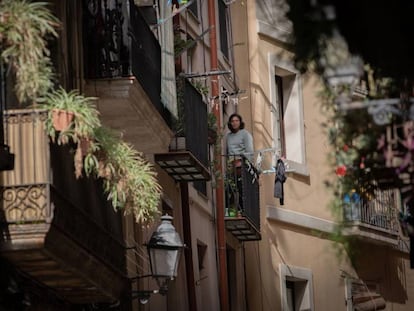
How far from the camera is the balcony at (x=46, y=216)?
15195mm

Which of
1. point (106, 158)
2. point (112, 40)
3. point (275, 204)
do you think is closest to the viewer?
point (106, 158)

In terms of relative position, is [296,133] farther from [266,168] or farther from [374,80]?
[374,80]

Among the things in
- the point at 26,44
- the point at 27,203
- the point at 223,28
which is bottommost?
the point at 27,203

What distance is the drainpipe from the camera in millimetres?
26297

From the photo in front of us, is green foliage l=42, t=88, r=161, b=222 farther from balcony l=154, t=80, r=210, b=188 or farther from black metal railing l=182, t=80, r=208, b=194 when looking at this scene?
black metal railing l=182, t=80, r=208, b=194

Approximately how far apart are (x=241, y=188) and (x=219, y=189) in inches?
29.3

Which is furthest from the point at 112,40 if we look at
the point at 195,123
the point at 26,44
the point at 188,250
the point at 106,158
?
the point at 188,250

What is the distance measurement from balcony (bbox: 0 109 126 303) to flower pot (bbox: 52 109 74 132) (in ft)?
0.69

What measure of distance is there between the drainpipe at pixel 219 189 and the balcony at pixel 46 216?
8.69 metres

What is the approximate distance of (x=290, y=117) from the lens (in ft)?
103

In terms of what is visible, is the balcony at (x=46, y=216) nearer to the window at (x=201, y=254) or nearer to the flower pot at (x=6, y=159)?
the flower pot at (x=6, y=159)

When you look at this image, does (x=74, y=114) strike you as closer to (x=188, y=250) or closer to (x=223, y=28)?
(x=188, y=250)

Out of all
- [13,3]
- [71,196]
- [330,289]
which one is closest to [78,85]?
[71,196]

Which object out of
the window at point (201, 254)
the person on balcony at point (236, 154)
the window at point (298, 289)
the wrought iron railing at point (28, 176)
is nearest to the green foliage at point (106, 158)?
the wrought iron railing at point (28, 176)
